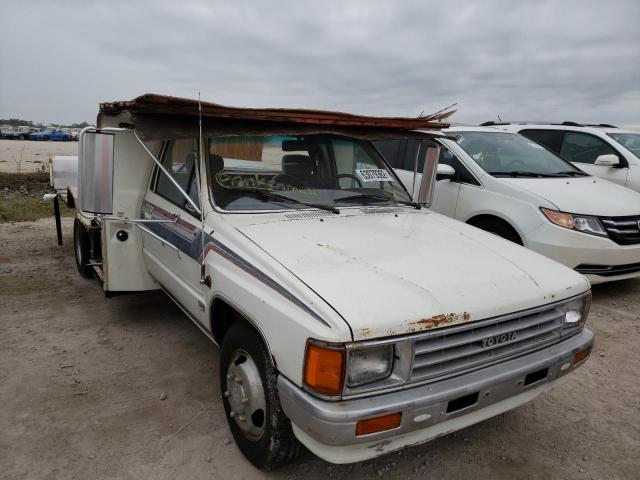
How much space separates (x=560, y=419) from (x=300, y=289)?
2166 millimetres

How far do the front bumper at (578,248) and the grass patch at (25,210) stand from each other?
903 centimetres

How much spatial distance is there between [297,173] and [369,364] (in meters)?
1.85

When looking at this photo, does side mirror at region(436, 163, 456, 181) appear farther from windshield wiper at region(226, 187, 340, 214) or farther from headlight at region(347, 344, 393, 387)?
headlight at region(347, 344, 393, 387)

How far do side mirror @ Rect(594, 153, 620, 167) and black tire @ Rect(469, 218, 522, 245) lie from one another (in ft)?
10.1

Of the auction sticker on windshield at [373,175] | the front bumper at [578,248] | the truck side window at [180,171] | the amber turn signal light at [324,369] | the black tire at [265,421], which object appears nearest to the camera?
the amber turn signal light at [324,369]

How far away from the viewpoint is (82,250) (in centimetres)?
555

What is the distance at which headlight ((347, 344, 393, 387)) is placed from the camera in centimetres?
198

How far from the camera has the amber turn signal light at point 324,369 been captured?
1.92 m

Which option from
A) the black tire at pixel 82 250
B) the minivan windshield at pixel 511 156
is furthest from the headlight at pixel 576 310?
the black tire at pixel 82 250

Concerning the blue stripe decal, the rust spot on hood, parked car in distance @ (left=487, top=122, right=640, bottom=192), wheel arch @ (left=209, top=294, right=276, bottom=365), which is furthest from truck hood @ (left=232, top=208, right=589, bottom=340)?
parked car in distance @ (left=487, top=122, right=640, bottom=192)

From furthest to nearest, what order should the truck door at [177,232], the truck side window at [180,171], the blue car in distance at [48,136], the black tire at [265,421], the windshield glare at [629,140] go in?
the blue car in distance at [48,136] < the windshield glare at [629,140] < the truck side window at [180,171] < the truck door at [177,232] < the black tire at [265,421]

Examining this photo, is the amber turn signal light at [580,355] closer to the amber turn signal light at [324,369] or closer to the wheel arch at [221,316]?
the amber turn signal light at [324,369]

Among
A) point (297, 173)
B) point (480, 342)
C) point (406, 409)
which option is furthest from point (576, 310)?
point (297, 173)

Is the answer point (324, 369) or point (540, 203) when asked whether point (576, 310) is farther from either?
point (540, 203)
